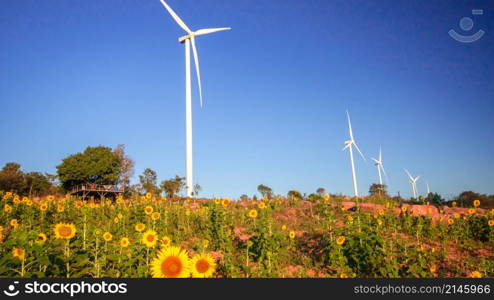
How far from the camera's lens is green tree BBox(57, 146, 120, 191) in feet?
200

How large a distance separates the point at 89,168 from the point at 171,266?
214 feet

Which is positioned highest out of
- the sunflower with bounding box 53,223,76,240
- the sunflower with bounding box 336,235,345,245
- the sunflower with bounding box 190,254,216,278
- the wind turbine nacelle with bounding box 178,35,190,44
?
the wind turbine nacelle with bounding box 178,35,190,44

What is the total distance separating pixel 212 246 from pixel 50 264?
453 centimetres

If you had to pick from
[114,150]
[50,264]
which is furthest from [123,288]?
[114,150]

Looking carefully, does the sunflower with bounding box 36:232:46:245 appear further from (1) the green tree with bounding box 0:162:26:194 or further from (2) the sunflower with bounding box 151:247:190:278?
(1) the green tree with bounding box 0:162:26:194

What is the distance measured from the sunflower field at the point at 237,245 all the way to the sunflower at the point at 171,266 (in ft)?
0.03

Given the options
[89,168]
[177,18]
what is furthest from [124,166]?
[177,18]

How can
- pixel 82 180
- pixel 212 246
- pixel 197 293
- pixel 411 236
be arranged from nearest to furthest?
pixel 197 293 < pixel 212 246 < pixel 411 236 < pixel 82 180

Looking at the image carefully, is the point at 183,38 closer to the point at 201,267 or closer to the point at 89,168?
the point at 201,267

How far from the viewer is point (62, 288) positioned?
3701 millimetres

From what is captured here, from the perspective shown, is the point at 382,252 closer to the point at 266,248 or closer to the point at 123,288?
the point at 266,248

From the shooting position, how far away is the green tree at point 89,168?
61062mm

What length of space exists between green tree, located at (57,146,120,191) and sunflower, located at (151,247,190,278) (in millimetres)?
64694

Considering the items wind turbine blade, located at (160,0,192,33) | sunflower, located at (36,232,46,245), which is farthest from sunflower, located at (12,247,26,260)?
wind turbine blade, located at (160,0,192,33)
